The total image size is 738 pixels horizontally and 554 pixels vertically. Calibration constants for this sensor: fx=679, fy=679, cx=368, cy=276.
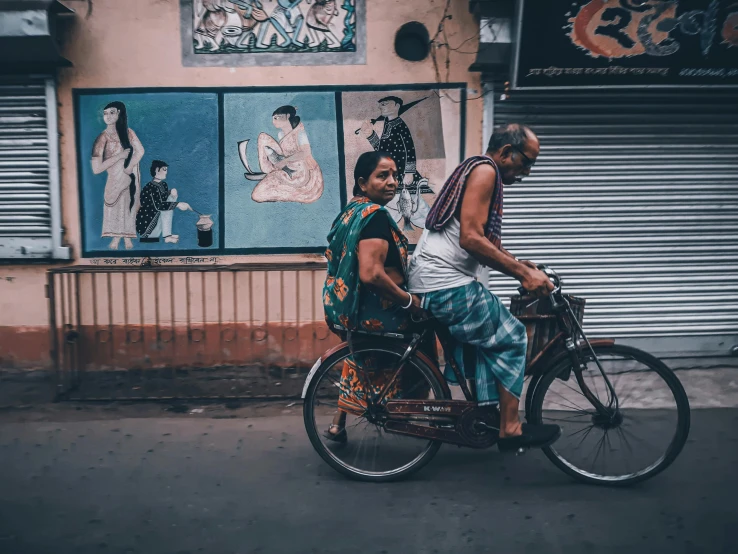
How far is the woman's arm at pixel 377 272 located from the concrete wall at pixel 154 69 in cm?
268

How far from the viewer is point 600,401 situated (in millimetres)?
3766

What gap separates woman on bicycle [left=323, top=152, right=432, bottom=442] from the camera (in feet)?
11.9

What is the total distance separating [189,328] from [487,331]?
10.8ft

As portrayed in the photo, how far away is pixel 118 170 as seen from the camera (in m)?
6.38

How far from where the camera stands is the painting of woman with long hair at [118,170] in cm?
634

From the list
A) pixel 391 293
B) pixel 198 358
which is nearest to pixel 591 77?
pixel 391 293

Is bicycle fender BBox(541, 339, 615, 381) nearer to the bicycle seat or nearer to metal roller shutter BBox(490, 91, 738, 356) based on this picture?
the bicycle seat

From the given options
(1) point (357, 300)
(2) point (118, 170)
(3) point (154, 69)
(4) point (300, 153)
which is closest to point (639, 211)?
(4) point (300, 153)

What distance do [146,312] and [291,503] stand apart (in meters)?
3.02

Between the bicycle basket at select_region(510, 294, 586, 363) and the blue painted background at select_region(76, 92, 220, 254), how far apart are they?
3523 mm

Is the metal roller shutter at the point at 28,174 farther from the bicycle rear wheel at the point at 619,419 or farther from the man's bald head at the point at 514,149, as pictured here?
the bicycle rear wheel at the point at 619,419

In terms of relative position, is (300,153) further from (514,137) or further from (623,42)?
(514,137)

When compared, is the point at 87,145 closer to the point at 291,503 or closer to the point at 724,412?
the point at 291,503

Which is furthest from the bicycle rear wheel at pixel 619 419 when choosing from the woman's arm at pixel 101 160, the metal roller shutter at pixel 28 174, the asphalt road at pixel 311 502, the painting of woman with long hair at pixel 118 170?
the metal roller shutter at pixel 28 174
